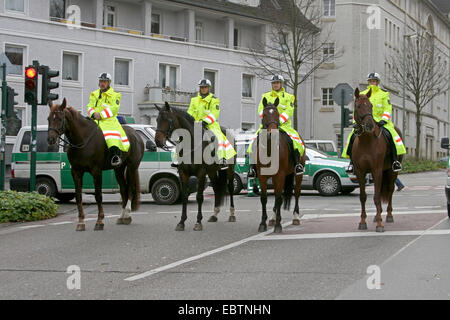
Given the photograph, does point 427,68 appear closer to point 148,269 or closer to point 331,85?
point 331,85

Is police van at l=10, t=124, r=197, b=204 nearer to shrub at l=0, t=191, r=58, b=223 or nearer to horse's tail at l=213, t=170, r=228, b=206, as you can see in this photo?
shrub at l=0, t=191, r=58, b=223

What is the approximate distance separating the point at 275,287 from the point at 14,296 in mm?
2626

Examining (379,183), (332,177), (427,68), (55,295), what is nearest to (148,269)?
(55,295)

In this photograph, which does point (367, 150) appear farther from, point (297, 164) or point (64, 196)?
point (64, 196)

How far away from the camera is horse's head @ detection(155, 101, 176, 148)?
11.7 m

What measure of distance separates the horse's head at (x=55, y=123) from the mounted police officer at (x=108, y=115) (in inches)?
34.8

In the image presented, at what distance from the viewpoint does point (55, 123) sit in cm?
1177

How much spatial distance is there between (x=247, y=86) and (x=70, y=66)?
14274 mm

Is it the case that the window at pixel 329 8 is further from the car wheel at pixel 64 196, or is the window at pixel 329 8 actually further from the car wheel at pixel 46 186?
the car wheel at pixel 46 186

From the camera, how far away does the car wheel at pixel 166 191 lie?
1850cm

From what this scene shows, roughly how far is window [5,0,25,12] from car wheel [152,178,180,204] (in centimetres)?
2280

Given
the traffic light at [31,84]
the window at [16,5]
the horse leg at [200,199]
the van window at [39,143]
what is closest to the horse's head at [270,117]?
the horse leg at [200,199]

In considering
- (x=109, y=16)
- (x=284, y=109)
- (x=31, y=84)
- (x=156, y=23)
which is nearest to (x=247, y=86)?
(x=156, y=23)
